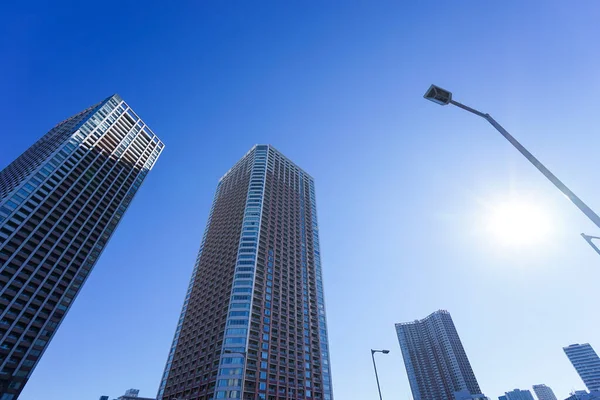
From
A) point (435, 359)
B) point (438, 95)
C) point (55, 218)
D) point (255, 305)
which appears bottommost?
point (438, 95)

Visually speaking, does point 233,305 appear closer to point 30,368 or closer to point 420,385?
point 30,368

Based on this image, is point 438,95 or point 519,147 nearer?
point 519,147

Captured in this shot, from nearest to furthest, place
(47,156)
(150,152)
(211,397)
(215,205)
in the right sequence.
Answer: (211,397) < (47,156) < (215,205) < (150,152)

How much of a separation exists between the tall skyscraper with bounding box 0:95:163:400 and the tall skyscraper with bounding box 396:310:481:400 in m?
176

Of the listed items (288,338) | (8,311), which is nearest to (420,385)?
(288,338)

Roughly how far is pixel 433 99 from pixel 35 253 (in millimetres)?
103809

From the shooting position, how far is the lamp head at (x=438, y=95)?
1310cm

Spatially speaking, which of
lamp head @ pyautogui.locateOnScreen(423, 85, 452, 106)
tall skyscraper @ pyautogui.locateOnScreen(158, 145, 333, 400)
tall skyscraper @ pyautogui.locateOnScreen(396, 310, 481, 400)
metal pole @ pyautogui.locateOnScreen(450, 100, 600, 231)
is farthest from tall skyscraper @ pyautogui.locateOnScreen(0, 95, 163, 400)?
tall skyscraper @ pyautogui.locateOnScreen(396, 310, 481, 400)

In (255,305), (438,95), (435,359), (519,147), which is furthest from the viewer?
(435,359)

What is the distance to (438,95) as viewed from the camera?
1314cm

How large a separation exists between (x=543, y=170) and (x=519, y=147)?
1.36 m

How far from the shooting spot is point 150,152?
139 m

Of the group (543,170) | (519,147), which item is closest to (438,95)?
(519,147)

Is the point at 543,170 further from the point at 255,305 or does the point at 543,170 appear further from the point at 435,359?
the point at 435,359
